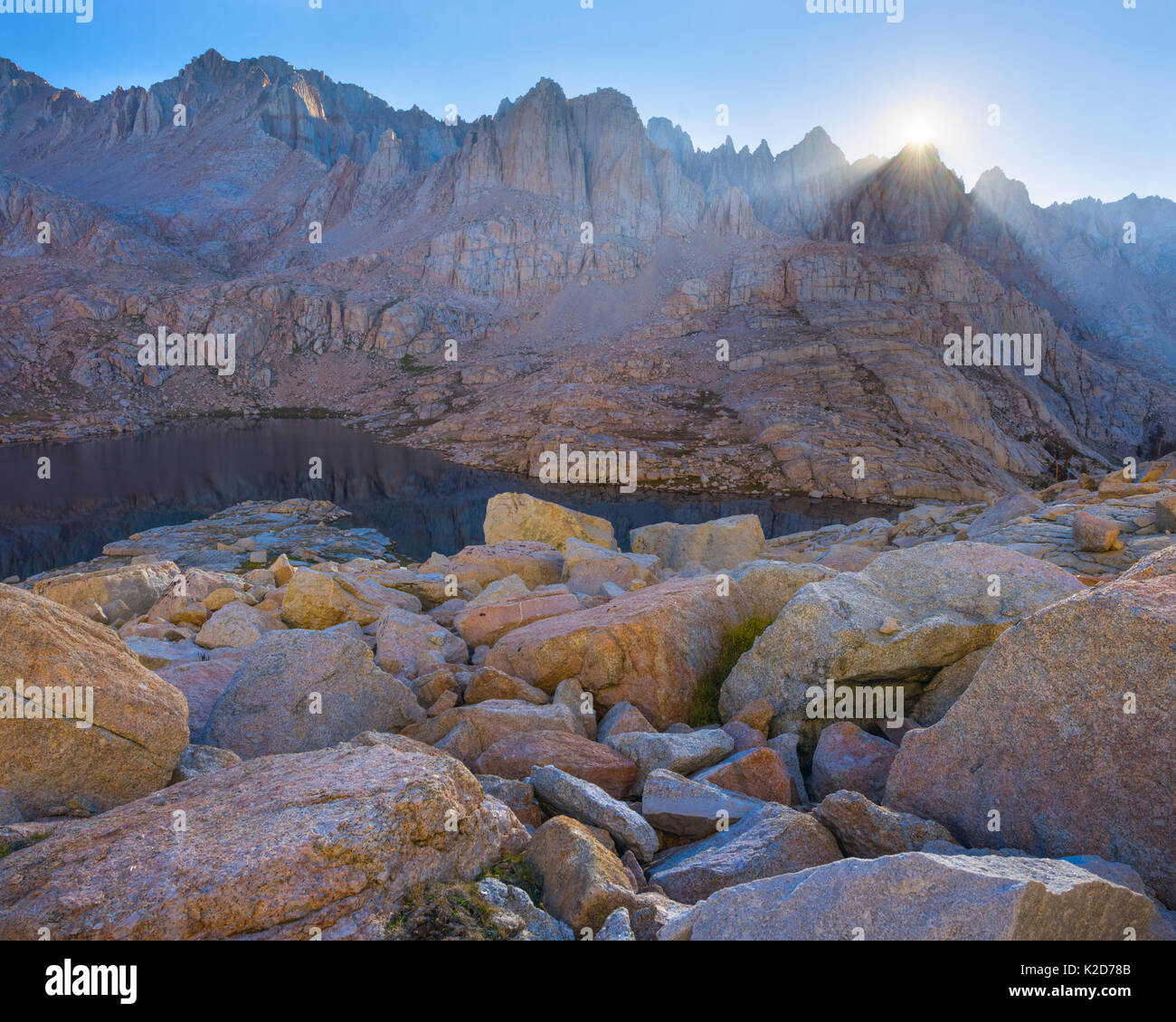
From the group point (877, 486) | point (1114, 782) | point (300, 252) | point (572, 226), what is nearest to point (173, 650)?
point (1114, 782)

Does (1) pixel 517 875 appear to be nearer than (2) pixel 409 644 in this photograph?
Yes

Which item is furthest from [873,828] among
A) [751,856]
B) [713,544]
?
[713,544]

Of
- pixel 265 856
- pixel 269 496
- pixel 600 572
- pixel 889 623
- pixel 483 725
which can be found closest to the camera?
pixel 265 856

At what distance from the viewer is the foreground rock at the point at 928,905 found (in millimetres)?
3193

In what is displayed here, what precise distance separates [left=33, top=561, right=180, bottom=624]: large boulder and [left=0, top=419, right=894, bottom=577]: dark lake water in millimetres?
18499

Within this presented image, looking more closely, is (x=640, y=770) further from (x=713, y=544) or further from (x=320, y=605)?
(x=713, y=544)

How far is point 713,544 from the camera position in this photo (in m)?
23.0

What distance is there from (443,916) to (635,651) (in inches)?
218

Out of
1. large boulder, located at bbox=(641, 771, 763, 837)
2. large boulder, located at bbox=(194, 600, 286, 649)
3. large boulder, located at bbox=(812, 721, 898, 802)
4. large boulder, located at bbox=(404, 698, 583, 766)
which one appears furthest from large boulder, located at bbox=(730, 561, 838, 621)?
large boulder, located at bbox=(194, 600, 286, 649)

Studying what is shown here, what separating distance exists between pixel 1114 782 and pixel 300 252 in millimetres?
177467

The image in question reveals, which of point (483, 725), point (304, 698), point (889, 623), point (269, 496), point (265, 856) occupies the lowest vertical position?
point (483, 725)

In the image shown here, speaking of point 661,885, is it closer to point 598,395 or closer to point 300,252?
point 598,395

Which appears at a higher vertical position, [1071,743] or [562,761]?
[1071,743]

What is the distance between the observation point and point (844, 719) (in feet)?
24.2
